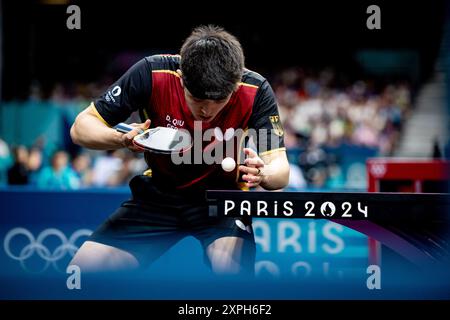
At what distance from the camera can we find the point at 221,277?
3.16 m

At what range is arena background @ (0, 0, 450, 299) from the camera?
3.48m

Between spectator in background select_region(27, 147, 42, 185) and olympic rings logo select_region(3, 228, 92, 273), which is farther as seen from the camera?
spectator in background select_region(27, 147, 42, 185)

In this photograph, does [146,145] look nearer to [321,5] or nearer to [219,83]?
[219,83]

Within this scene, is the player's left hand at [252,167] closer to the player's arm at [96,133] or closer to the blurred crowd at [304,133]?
the player's arm at [96,133]

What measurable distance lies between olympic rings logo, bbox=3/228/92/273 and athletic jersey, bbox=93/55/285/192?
146 centimetres

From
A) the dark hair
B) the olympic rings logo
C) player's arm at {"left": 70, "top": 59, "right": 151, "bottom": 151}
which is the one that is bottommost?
the olympic rings logo

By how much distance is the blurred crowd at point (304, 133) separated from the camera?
7.14 m

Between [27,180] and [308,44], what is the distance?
12.1 feet

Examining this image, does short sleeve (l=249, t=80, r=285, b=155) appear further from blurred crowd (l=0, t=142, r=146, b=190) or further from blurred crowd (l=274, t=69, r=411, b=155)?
blurred crowd (l=274, t=69, r=411, b=155)

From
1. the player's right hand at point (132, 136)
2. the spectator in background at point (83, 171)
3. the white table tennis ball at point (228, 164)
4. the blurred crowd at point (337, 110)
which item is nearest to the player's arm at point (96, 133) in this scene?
the player's right hand at point (132, 136)

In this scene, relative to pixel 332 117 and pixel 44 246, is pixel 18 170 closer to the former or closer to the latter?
pixel 44 246

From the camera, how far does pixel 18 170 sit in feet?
23.0

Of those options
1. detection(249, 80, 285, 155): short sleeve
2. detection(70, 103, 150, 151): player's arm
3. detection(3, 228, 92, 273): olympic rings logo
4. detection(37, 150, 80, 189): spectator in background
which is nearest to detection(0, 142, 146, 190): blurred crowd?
detection(37, 150, 80, 189): spectator in background

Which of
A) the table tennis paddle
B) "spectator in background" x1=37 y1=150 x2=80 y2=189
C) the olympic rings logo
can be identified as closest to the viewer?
the table tennis paddle
